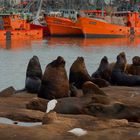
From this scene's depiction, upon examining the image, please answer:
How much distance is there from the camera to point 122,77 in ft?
57.4

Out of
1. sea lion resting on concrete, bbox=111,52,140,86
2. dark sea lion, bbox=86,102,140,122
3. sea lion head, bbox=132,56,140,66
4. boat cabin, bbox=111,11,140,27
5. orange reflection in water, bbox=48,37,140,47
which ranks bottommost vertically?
orange reflection in water, bbox=48,37,140,47

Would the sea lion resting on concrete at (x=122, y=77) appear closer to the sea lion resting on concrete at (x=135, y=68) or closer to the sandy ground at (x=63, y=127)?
the sea lion resting on concrete at (x=135, y=68)

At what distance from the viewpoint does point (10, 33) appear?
6562cm

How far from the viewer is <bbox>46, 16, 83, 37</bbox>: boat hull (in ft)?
242

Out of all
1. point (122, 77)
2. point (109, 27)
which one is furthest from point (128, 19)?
point (122, 77)

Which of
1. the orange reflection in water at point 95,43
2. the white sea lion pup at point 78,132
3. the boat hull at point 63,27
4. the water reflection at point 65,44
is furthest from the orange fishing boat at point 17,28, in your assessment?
the white sea lion pup at point 78,132

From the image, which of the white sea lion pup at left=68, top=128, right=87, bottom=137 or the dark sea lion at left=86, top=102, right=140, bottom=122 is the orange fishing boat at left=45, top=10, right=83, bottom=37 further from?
the white sea lion pup at left=68, top=128, right=87, bottom=137

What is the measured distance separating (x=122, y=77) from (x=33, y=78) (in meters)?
2.82

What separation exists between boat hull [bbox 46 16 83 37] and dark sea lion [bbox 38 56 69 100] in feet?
194

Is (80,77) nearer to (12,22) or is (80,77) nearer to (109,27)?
(12,22)

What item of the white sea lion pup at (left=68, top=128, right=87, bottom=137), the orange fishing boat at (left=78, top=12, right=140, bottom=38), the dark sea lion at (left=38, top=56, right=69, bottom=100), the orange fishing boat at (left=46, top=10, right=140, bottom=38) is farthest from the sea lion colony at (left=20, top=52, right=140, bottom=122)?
the orange fishing boat at (left=46, top=10, right=140, bottom=38)

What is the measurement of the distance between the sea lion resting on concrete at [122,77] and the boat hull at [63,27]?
5537 centimetres

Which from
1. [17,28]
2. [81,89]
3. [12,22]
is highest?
[81,89]

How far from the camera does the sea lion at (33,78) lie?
52.1 ft
